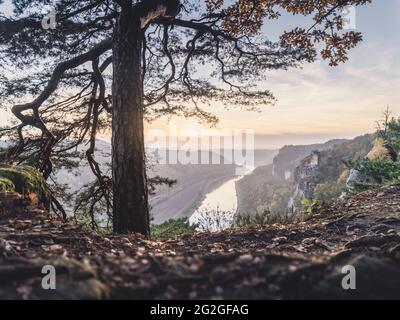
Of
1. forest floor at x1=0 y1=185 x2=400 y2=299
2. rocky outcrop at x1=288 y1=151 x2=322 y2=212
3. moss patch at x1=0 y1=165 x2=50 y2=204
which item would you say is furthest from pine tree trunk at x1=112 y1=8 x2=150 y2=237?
rocky outcrop at x1=288 y1=151 x2=322 y2=212

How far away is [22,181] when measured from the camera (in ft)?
16.0

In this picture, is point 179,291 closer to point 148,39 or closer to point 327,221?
point 327,221

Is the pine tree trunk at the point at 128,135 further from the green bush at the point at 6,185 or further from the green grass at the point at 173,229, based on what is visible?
the green grass at the point at 173,229

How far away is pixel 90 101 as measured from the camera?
8484mm

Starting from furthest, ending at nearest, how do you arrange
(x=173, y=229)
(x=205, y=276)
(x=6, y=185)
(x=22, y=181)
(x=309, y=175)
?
(x=309, y=175)
(x=173, y=229)
(x=22, y=181)
(x=6, y=185)
(x=205, y=276)

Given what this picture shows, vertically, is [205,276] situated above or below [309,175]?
above

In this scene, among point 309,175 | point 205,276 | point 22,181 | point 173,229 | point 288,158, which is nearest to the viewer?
point 205,276

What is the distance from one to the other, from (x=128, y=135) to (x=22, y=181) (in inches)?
68.6

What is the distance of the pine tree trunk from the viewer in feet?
17.7

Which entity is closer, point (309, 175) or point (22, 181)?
point (22, 181)

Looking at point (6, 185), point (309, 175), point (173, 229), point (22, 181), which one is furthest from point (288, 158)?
point (6, 185)

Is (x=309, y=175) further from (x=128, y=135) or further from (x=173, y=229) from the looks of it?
(x=128, y=135)

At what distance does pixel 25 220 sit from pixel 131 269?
2.37 metres
